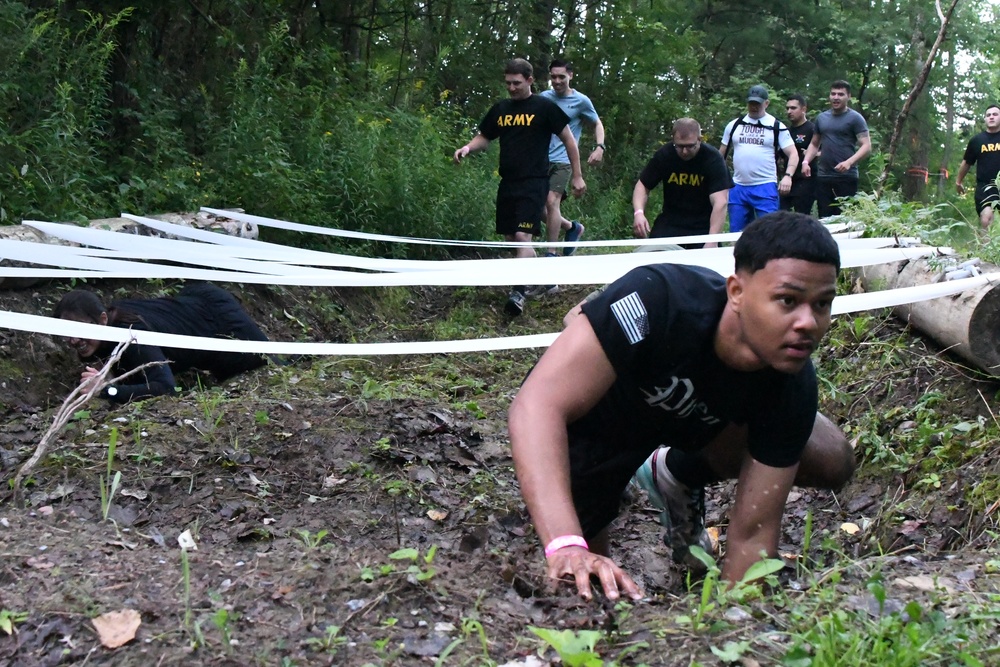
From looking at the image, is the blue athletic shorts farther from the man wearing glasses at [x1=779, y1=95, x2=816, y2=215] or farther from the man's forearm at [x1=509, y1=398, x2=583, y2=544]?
the man's forearm at [x1=509, y1=398, x2=583, y2=544]

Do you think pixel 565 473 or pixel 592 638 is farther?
pixel 565 473

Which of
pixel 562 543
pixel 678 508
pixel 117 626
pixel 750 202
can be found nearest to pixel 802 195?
pixel 750 202

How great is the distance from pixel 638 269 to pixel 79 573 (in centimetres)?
160

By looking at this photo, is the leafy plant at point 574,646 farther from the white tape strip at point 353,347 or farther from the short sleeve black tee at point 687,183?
the short sleeve black tee at point 687,183

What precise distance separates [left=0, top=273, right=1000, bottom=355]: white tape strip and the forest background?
173 cm

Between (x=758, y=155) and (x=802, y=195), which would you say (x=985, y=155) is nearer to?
(x=802, y=195)

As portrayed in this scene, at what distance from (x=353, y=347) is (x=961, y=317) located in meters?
2.48

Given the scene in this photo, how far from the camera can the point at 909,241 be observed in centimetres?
535

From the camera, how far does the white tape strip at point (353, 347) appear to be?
3869 mm

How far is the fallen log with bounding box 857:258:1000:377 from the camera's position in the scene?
404cm

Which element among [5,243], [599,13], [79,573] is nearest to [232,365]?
[5,243]

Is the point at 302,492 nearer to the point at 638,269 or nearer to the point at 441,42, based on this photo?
the point at 638,269

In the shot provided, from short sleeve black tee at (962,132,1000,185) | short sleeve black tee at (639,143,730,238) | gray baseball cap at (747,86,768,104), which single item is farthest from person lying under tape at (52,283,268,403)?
short sleeve black tee at (962,132,1000,185)

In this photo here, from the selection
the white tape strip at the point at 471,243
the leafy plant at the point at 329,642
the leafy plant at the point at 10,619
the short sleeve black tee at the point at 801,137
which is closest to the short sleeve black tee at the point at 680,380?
the leafy plant at the point at 329,642
